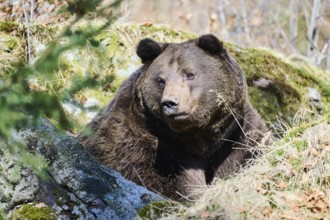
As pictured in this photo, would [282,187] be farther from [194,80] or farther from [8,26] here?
[8,26]

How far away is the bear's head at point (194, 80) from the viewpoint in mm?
6867

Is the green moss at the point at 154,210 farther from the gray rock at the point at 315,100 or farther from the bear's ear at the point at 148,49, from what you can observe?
the gray rock at the point at 315,100

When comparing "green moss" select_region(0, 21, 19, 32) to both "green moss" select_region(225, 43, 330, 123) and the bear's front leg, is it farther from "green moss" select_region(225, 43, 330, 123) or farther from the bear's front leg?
the bear's front leg

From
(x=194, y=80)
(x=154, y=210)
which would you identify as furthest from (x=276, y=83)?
(x=154, y=210)

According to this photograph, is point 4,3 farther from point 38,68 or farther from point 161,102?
point 38,68

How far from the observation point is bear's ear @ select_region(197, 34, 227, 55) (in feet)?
23.5

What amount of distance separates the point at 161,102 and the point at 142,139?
2.48 feet

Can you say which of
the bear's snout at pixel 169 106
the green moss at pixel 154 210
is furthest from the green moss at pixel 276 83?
the green moss at pixel 154 210

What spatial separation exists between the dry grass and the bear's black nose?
1.10 metres

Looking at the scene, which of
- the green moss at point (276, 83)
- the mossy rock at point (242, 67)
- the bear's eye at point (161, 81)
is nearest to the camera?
the bear's eye at point (161, 81)

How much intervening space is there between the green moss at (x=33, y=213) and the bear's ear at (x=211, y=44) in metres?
3.02

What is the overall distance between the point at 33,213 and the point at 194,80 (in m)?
2.76

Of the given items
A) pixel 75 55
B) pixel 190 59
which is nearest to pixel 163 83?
pixel 190 59

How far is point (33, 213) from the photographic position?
4.85m
